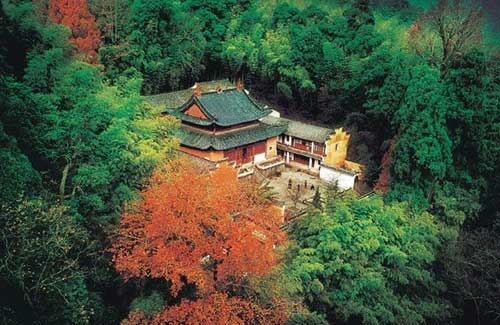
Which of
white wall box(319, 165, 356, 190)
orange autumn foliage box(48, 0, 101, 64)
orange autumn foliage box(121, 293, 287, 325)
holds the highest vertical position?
orange autumn foliage box(48, 0, 101, 64)

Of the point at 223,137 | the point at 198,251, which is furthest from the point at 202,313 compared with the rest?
the point at 223,137

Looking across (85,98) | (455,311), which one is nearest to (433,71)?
(455,311)

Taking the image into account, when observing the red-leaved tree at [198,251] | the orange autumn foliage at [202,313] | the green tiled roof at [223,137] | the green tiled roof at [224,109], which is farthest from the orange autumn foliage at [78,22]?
the orange autumn foliage at [202,313]

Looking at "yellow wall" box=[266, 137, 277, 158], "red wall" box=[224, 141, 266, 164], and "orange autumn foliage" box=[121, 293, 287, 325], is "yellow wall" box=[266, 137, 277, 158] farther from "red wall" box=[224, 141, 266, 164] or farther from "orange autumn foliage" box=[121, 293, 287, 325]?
"orange autumn foliage" box=[121, 293, 287, 325]

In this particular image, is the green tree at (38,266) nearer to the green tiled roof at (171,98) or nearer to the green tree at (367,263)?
the green tree at (367,263)

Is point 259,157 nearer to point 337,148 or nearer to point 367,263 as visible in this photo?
point 337,148

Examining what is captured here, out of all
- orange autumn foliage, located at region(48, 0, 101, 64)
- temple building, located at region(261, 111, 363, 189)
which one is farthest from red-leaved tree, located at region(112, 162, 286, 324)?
temple building, located at region(261, 111, 363, 189)

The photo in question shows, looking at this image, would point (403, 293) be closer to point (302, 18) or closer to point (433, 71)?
point (433, 71)
